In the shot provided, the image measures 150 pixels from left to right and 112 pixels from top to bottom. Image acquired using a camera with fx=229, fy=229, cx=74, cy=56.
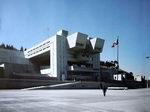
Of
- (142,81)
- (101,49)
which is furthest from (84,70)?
(142,81)

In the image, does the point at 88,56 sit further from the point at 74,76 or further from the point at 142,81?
the point at 142,81

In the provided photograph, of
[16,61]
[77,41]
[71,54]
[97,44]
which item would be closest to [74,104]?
[77,41]

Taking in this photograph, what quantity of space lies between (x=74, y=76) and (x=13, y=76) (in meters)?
26.8

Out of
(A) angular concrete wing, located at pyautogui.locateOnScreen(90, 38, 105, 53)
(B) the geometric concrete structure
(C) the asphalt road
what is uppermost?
(A) angular concrete wing, located at pyautogui.locateOnScreen(90, 38, 105, 53)

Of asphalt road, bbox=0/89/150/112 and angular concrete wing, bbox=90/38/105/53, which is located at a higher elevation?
angular concrete wing, bbox=90/38/105/53

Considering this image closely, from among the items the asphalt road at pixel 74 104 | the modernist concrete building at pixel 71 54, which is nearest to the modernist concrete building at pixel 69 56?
the modernist concrete building at pixel 71 54

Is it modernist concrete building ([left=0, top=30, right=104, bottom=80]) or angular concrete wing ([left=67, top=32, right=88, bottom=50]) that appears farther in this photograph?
modernist concrete building ([left=0, top=30, right=104, bottom=80])

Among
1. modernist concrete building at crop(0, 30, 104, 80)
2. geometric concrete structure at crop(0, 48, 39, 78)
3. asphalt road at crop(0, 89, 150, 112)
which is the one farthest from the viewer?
geometric concrete structure at crop(0, 48, 39, 78)

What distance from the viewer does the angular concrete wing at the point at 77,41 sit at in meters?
78.0

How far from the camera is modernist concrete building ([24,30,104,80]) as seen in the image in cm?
8025

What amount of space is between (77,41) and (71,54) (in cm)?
939

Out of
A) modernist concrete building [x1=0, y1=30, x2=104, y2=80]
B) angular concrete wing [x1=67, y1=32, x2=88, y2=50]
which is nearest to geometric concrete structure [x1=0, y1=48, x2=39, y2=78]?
modernist concrete building [x1=0, y1=30, x2=104, y2=80]

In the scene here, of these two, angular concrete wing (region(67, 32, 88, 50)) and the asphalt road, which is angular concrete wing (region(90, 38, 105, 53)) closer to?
angular concrete wing (region(67, 32, 88, 50))

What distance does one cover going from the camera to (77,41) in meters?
78.4
